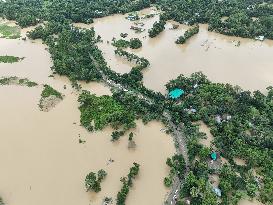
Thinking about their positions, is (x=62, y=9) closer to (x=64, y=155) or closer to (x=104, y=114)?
(x=104, y=114)

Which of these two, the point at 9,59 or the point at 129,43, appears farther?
the point at 129,43

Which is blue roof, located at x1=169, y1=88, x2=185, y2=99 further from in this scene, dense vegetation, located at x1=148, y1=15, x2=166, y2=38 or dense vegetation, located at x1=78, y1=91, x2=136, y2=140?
dense vegetation, located at x1=148, y1=15, x2=166, y2=38

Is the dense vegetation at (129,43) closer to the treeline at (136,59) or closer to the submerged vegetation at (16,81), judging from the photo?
the treeline at (136,59)

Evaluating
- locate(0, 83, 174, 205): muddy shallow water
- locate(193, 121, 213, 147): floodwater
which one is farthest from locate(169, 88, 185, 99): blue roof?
locate(0, 83, 174, 205): muddy shallow water

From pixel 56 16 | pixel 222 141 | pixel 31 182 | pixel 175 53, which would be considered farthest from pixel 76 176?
pixel 56 16

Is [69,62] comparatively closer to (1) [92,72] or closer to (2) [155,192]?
(1) [92,72]

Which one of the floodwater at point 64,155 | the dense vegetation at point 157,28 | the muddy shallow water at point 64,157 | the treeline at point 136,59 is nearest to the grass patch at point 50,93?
the floodwater at point 64,155

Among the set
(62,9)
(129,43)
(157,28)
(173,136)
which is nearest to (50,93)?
(129,43)
